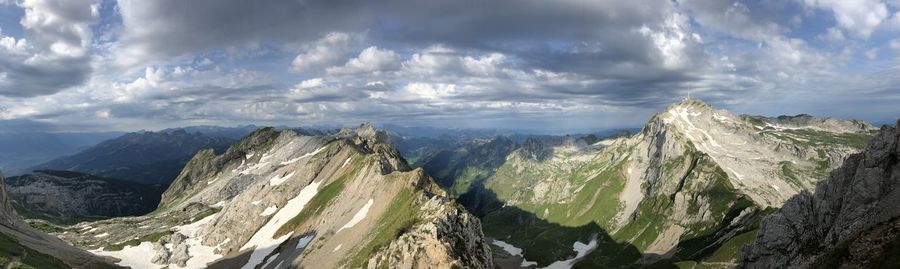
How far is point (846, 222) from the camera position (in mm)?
84062

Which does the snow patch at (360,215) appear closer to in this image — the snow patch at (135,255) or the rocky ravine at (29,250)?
the snow patch at (135,255)

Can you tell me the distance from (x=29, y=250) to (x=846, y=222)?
17218 centimetres

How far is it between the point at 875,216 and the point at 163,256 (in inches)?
7608

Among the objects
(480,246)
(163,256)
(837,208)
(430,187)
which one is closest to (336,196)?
(430,187)

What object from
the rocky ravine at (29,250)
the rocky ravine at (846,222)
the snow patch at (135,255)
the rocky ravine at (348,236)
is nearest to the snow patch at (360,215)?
the rocky ravine at (348,236)

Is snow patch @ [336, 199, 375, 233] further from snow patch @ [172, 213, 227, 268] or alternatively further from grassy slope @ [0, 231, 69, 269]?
grassy slope @ [0, 231, 69, 269]

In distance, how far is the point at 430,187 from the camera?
6590 inches

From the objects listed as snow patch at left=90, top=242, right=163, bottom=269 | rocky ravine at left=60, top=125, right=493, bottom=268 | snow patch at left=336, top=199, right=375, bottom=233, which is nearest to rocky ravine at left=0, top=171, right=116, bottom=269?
snow patch at left=90, top=242, right=163, bottom=269

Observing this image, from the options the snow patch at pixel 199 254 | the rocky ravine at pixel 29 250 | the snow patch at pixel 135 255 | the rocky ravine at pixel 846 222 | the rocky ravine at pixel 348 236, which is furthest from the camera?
the snow patch at pixel 135 255

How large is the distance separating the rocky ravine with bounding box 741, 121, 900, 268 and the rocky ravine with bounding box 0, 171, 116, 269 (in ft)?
467

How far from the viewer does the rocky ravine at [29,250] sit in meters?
109

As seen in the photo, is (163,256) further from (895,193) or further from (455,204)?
(895,193)

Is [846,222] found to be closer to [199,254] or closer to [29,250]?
[29,250]

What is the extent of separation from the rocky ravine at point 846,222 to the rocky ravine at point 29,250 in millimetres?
142315
